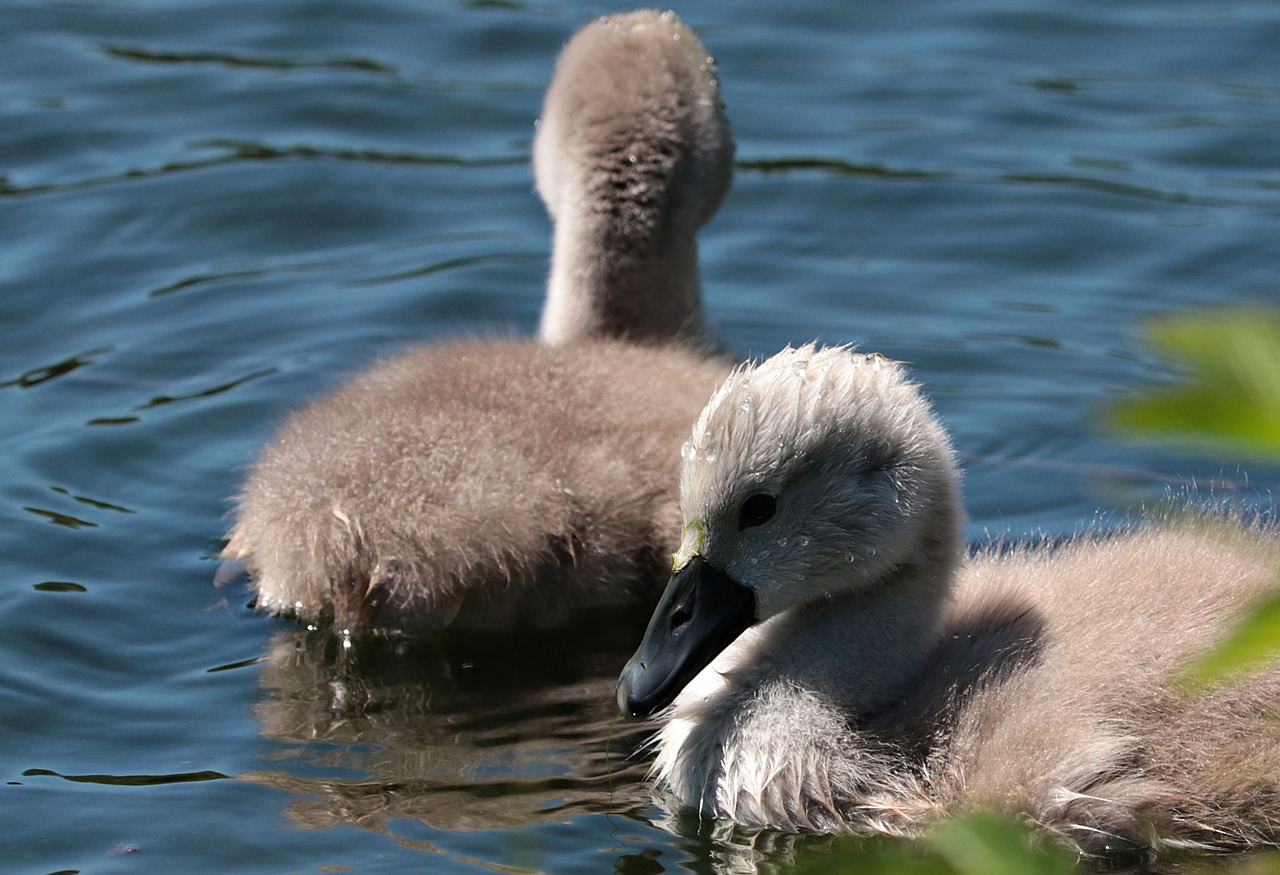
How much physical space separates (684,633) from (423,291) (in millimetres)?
3709

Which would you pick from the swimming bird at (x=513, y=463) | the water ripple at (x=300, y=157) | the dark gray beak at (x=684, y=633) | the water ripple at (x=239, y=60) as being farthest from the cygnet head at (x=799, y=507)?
the water ripple at (x=239, y=60)

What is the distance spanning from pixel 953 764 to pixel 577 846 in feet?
2.63

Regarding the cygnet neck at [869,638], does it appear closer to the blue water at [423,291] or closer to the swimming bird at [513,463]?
the blue water at [423,291]

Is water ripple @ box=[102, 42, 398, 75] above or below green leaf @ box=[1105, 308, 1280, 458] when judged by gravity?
below

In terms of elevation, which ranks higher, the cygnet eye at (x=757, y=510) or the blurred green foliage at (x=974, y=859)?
the blurred green foliage at (x=974, y=859)

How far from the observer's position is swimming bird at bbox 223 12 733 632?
4.51 m

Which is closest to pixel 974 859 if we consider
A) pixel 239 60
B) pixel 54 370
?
pixel 54 370

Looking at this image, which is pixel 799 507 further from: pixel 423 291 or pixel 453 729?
pixel 423 291

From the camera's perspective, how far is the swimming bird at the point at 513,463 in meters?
4.51

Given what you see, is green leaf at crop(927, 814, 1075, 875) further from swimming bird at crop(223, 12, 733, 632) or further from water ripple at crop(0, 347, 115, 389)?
water ripple at crop(0, 347, 115, 389)

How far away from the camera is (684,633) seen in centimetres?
393

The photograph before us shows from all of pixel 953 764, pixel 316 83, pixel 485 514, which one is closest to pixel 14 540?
pixel 485 514

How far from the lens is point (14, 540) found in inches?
216

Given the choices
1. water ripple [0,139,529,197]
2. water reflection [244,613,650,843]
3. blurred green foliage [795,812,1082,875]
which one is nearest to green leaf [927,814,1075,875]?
blurred green foliage [795,812,1082,875]
